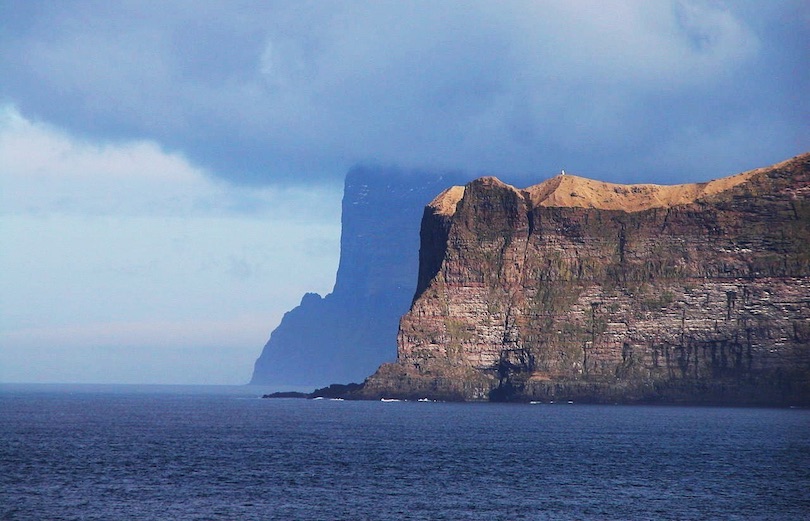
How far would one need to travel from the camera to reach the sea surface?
85562 millimetres

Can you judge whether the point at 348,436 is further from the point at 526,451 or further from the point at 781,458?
the point at 781,458

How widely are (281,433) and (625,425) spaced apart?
5329cm

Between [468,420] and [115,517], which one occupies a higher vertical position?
[468,420]

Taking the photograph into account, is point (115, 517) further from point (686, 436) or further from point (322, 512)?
point (686, 436)

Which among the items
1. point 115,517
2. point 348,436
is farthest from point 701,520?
point 348,436

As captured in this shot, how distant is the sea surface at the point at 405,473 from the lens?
8556cm

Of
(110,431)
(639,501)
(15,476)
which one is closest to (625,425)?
(110,431)

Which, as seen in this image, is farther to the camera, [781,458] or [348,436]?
[348,436]

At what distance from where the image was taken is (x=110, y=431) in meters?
165

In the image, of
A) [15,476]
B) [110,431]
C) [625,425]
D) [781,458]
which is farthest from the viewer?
[625,425]

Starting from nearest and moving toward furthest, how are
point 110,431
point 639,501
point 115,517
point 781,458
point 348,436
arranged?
1. point 115,517
2. point 639,501
3. point 781,458
4. point 348,436
5. point 110,431

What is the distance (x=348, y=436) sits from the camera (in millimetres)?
154750

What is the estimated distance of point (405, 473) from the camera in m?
109

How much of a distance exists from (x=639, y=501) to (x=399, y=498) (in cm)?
1819
